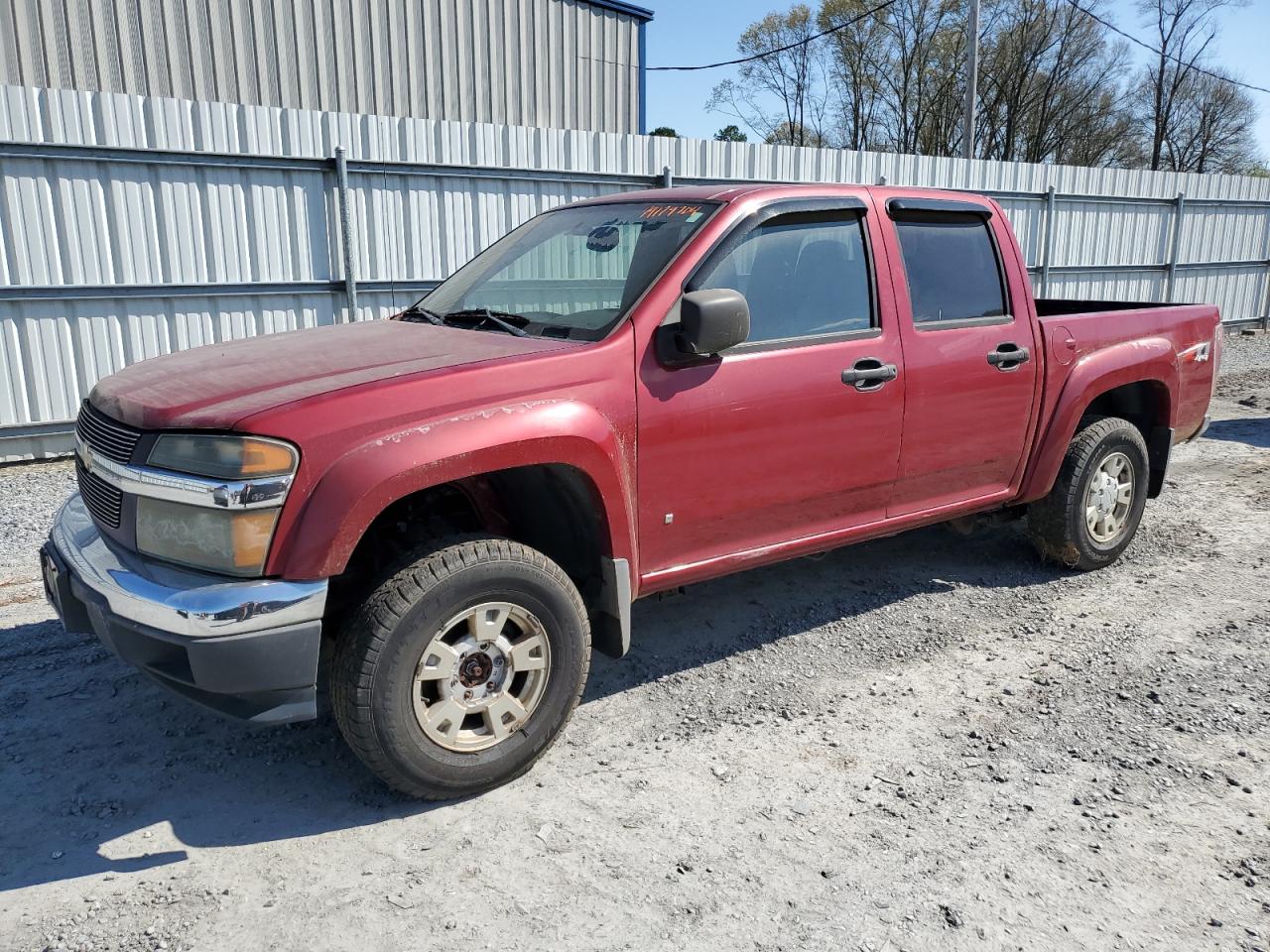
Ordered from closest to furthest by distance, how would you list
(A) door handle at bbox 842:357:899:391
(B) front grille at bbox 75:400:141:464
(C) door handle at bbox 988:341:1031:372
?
(B) front grille at bbox 75:400:141:464
(A) door handle at bbox 842:357:899:391
(C) door handle at bbox 988:341:1031:372

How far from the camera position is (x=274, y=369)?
3.11m

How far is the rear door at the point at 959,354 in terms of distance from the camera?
161 inches

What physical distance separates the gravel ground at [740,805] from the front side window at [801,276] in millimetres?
1433

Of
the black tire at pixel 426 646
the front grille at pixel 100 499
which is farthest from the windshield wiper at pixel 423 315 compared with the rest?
the front grille at pixel 100 499

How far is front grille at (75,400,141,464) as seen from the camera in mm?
2897

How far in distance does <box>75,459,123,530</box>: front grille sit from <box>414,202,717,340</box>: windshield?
1394mm

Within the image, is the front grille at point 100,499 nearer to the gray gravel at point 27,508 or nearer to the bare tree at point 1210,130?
the gray gravel at point 27,508

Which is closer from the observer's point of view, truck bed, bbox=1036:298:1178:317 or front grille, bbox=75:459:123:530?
front grille, bbox=75:459:123:530

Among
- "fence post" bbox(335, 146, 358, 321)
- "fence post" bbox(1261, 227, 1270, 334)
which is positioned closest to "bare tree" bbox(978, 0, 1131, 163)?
"fence post" bbox(1261, 227, 1270, 334)

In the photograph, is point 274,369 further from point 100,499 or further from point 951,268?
point 951,268

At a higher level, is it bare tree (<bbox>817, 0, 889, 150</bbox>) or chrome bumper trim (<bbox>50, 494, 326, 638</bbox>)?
bare tree (<bbox>817, 0, 889, 150</bbox>)

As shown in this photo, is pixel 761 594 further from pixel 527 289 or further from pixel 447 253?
pixel 447 253

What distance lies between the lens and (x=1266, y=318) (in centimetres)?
1822

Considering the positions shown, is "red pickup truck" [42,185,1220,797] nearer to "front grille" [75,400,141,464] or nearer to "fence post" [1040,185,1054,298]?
"front grille" [75,400,141,464]
